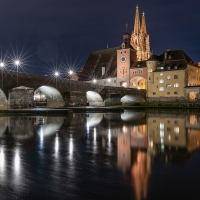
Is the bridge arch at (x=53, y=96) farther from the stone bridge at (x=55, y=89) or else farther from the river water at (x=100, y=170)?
the river water at (x=100, y=170)

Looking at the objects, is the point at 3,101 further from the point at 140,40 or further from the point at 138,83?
the point at 140,40

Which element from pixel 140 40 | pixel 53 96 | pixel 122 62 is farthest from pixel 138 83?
pixel 53 96

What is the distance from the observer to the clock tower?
292 feet

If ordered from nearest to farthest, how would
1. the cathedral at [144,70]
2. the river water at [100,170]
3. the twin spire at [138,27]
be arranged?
the river water at [100,170], the cathedral at [144,70], the twin spire at [138,27]

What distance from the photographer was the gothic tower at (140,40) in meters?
103

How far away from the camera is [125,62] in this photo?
89688 mm

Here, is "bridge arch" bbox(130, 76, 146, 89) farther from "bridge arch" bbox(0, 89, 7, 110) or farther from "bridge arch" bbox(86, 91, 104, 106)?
"bridge arch" bbox(0, 89, 7, 110)

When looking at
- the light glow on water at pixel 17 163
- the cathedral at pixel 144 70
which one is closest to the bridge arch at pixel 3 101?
the light glow on water at pixel 17 163

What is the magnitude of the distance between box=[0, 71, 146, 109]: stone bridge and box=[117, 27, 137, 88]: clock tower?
13.3 m

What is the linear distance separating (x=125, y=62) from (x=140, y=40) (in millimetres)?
18921

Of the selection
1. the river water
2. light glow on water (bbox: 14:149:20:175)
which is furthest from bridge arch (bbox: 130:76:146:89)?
light glow on water (bbox: 14:149:20:175)

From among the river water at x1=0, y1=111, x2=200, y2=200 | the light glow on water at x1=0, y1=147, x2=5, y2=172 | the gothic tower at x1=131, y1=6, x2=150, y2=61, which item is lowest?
the river water at x1=0, y1=111, x2=200, y2=200

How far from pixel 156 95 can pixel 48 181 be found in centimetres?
7546

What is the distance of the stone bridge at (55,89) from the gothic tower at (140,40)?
30936mm
